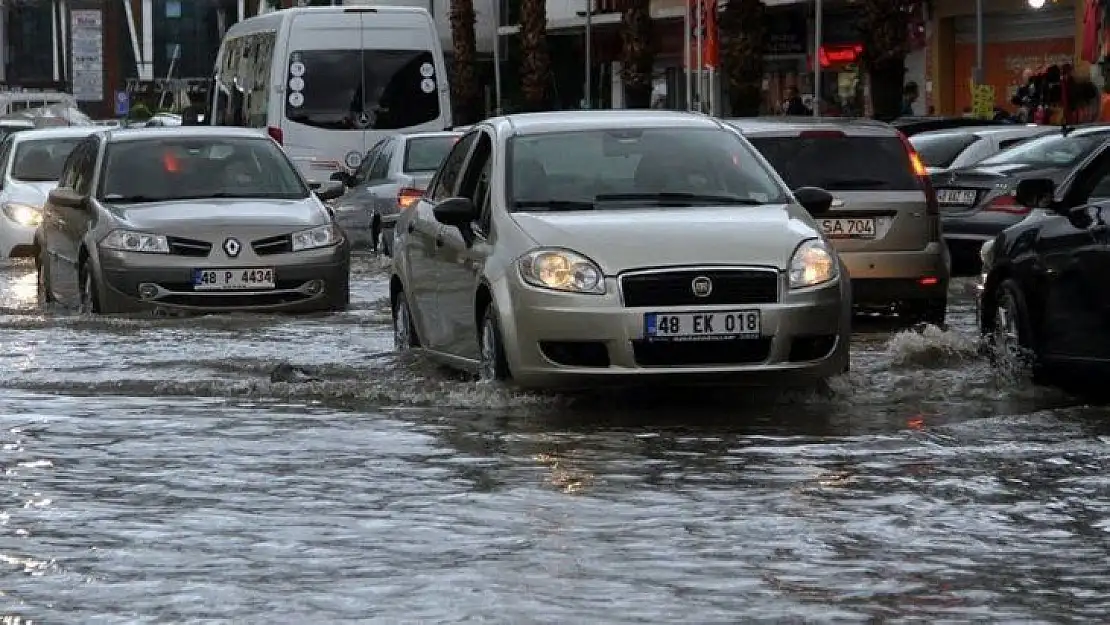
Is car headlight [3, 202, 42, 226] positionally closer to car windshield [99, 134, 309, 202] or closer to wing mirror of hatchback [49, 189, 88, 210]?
wing mirror of hatchback [49, 189, 88, 210]

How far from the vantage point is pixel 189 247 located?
1764cm

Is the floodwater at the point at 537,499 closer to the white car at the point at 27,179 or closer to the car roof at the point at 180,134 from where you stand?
the car roof at the point at 180,134

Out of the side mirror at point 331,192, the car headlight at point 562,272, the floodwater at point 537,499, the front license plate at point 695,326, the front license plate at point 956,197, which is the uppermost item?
the side mirror at point 331,192

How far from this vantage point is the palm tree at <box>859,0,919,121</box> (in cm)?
3884

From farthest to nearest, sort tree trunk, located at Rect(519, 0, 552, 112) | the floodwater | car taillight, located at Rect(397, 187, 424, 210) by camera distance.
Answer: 1. tree trunk, located at Rect(519, 0, 552, 112)
2. car taillight, located at Rect(397, 187, 424, 210)
3. the floodwater

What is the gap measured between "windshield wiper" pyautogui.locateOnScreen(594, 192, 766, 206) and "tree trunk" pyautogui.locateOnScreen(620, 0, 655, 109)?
40.1m

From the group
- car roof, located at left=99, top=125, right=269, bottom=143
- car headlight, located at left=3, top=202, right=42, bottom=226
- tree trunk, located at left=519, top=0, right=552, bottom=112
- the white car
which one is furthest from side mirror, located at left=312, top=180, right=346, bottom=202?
tree trunk, located at left=519, top=0, right=552, bottom=112

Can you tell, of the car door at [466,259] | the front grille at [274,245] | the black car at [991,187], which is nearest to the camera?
the car door at [466,259]

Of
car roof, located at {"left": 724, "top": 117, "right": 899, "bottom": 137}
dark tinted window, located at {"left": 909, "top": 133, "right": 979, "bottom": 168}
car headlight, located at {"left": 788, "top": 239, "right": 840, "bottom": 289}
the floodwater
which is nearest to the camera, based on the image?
the floodwater

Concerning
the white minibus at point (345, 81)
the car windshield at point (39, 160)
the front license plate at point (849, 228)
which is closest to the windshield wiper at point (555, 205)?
the front license plate at point (849, 228)

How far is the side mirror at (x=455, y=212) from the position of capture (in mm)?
12570

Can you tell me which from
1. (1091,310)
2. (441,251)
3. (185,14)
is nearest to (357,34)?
(441,251)

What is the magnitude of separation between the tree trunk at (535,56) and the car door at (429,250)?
1786 inches

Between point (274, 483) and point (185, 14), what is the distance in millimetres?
176018
